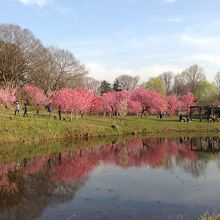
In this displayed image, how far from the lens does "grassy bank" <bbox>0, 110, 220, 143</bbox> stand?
46.4 m

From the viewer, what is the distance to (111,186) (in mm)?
22625

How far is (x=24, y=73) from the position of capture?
3059 inches

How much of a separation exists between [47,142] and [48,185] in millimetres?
24246

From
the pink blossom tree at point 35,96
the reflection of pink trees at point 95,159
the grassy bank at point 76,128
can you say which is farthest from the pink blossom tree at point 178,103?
the reflection of pink trees at point 95,159

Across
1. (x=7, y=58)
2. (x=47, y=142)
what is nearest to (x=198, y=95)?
(x=7, y=58)

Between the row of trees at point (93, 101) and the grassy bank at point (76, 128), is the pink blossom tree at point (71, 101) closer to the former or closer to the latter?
the row of trees at point (93, 101)

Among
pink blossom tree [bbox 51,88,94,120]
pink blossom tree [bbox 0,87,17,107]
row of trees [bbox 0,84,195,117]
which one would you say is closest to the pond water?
pink blossom tree [bbox 51,88,94,120]

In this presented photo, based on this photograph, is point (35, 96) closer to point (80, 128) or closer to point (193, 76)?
point (80, 128)

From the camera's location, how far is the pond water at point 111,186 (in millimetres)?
17078

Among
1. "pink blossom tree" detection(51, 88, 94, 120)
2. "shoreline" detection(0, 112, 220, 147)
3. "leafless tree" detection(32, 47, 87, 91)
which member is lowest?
"shoreline" detection(0, 112, 220, 147)

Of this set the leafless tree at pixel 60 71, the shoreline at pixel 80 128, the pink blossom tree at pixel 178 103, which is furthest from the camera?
the pink blossom tree at pixel 178 103

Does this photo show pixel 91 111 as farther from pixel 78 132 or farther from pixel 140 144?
pixel 140 144

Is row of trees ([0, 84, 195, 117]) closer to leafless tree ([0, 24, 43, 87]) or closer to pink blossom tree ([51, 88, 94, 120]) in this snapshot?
pink blossom tree ([51, 88, 94, 120])

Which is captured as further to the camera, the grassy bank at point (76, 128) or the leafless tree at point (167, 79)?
the leafless tree at point (167, 79)
